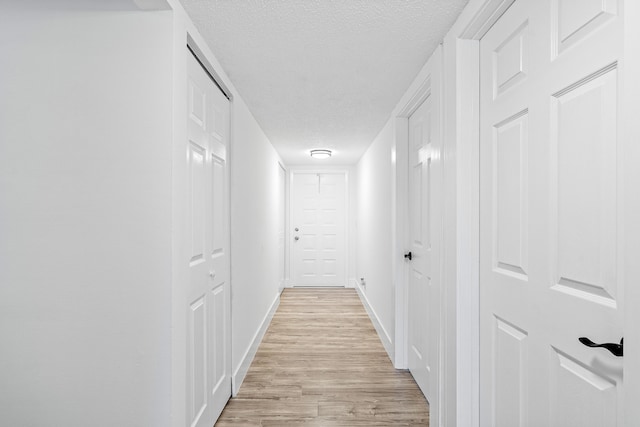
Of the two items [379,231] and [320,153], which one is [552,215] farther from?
[320,153]

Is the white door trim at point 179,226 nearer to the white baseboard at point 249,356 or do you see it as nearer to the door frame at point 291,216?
the white baseboard at point 249,356

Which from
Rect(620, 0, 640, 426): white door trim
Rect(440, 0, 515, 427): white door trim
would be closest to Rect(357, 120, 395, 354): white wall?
Rect(440, 0, 515, 427): white door trim

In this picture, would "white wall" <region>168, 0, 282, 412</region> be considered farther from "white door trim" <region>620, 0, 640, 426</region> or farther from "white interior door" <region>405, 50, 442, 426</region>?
"white door trim" <region>620, 0, 640, 426</region>

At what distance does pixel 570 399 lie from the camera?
102 centimetres

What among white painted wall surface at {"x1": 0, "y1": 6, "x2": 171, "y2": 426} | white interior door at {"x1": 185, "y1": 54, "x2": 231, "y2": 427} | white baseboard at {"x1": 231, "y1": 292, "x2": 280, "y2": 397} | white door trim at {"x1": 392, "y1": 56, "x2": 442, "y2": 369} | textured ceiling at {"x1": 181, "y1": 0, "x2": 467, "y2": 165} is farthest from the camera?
white door trim at {"x1": 392, "y1": 56, "x2": 442, "y2": 369}

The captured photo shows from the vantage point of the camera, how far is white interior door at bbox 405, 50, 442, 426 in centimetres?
193

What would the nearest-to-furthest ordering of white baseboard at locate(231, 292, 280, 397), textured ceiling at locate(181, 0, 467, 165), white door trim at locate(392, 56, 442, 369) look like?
textured ceiling at locate(181, 0, 467, 165) < white baseboard at locate(231, 292, 280, 397) < white door trim at locate(392, 56, 442, 369)

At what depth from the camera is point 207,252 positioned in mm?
1954

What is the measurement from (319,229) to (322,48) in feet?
15.1

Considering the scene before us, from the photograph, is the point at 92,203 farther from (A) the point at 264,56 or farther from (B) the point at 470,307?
(B) the point at 470,307

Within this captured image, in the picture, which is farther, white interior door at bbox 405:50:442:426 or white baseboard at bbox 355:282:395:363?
white baseboard at bbox 355:282:395:363

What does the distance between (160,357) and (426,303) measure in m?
1.72

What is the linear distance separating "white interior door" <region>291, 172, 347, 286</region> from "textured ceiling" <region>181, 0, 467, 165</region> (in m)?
3.14

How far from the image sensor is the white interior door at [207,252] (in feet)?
5.60
